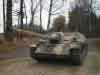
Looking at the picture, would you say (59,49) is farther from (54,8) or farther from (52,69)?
(54,8)

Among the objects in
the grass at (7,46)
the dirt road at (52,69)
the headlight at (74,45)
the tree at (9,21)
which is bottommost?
the dirt road at (52,69)

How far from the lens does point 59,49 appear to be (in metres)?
10.7

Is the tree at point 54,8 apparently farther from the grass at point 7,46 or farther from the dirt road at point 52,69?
the dirt road at point 52,69

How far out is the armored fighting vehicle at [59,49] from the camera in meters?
10.4

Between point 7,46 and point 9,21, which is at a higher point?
point 9,21

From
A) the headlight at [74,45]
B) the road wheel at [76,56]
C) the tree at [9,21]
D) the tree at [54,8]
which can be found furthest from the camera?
the tree at [54,8]

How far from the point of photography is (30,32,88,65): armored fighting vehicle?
10391 mm

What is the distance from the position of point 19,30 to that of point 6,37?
1823 millimetres

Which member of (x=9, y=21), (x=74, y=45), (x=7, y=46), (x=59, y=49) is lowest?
(x=7, y=46)

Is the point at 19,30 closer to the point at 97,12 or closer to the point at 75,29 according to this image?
the point at 75,29

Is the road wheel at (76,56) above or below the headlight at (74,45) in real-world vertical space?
below

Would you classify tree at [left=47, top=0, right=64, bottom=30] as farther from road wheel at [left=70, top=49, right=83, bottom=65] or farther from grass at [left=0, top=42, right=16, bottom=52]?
road wheel at [left=70, top=49, right=83, bottom=65]

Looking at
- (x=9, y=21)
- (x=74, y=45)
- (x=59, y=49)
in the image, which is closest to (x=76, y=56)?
(x=74, y=45)

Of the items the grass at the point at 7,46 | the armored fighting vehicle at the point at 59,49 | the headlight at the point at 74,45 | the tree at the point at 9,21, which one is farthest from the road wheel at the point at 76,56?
the tree at the point at 9,21
